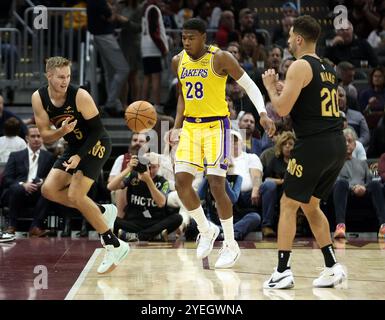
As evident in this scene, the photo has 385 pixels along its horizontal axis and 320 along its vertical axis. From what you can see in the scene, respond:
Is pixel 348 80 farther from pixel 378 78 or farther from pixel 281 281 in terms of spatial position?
pixel 281 281

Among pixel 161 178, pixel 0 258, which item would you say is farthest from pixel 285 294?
pixel 161 178

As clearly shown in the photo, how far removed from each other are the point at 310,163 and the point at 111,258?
2.08m

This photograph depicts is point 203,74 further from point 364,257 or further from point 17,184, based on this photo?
point 17,184

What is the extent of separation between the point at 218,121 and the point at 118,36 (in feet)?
23.2

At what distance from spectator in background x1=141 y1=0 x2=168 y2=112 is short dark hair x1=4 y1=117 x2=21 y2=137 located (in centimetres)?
227

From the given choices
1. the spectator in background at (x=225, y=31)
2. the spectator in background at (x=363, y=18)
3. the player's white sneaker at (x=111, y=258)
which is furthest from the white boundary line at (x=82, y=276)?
the spectator in background at (x=363, y=18)

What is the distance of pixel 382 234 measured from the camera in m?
11.4

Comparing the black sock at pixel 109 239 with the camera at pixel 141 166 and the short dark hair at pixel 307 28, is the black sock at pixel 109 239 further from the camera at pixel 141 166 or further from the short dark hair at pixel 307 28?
the short dark hair at pixel 307 28

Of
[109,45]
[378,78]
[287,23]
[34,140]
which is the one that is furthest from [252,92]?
[287,23]

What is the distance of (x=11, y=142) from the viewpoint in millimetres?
12789

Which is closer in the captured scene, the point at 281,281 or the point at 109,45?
the point at 281,281

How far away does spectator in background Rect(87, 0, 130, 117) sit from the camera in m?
13.9

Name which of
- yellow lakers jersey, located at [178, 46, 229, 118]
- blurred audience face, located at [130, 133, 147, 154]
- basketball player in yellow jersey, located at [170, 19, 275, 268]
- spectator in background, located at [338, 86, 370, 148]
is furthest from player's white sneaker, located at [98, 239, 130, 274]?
spectator in background, located at [338, 86, 370, 148]

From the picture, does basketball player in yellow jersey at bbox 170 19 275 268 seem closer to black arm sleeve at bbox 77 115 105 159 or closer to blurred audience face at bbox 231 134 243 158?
black arm sleeve at bbox 77 115 105 159
